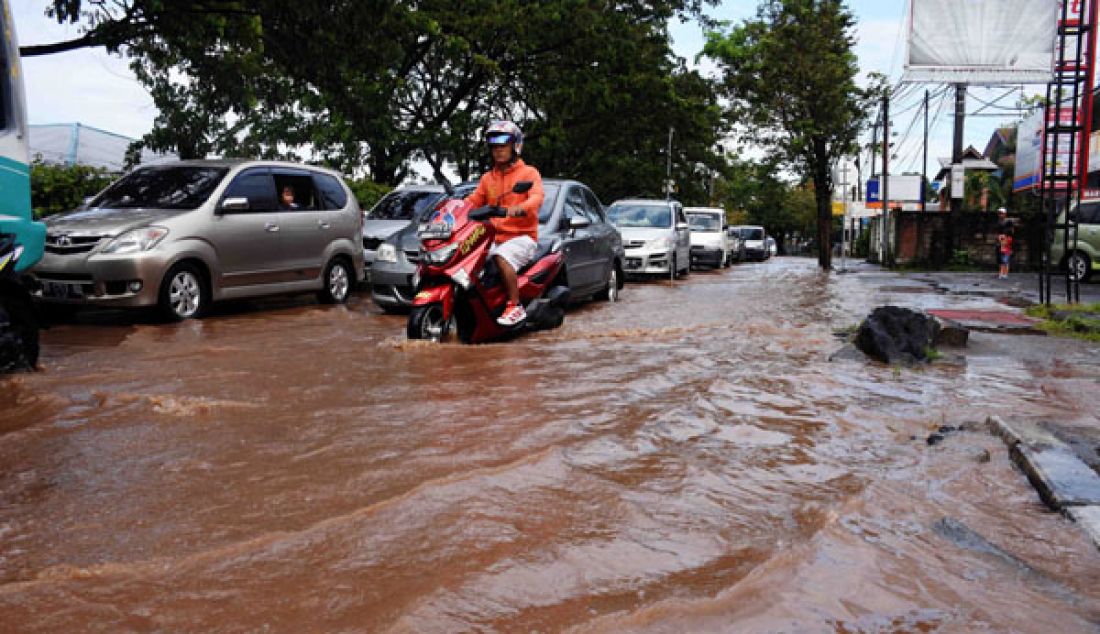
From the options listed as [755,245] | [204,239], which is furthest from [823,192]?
[204,239]

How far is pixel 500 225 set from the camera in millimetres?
7910

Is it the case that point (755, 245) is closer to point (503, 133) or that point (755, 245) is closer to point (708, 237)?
point (708, 237)

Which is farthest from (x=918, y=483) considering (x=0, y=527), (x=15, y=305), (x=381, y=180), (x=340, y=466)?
(x=381, y=180)

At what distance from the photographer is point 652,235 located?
18.9m

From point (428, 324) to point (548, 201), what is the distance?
3615mm

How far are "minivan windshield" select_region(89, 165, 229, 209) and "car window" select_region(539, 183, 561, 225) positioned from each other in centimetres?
345

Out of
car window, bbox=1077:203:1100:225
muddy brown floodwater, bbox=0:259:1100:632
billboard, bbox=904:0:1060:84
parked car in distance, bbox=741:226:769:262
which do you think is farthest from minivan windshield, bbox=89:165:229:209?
parked car in distance, bbox=741:226:769:262

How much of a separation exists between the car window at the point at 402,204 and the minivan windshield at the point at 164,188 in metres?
4.21

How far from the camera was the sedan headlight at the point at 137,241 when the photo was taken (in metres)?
8.86

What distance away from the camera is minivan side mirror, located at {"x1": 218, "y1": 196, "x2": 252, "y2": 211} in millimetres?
9875

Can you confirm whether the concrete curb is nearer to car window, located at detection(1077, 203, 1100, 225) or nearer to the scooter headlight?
the scooter headlight

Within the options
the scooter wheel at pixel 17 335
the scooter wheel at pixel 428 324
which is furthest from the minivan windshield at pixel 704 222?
the scooter wheel at pixel 17 335

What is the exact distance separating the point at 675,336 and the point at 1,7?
19.0 ft

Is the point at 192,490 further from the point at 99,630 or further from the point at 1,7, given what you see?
the point at 1,7
